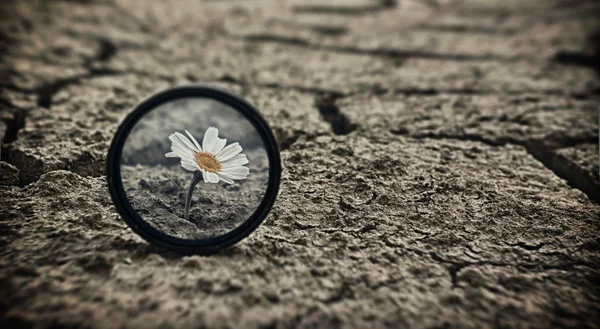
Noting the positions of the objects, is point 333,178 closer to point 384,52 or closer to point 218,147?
point 218,147

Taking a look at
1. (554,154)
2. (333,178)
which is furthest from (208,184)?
(554,154)

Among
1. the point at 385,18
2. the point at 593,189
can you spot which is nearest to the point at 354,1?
the point at 385,18

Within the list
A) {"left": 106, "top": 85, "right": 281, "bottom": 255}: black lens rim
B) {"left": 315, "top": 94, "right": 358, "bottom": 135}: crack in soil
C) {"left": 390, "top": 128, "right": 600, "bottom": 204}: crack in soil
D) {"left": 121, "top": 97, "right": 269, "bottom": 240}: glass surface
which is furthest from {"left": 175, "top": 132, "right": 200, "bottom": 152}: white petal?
{"left": 390, "top": 128, "right": 600, "bottom": 204}: crack in soil

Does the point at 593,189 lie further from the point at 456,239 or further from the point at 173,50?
the point at 173,50

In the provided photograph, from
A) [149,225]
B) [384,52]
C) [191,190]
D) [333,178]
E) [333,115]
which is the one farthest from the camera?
[384,52]

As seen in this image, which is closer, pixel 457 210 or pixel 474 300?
pixel 474 300

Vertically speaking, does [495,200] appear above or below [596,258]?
above

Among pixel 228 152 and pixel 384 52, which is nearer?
pixel 228 152

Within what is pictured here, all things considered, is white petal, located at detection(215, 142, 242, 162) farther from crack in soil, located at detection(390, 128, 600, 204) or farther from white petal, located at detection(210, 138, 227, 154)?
crack in soil, located at detection(390, 128, 600, 204)

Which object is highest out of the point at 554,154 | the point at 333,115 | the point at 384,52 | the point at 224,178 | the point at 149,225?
the point at 384,52
